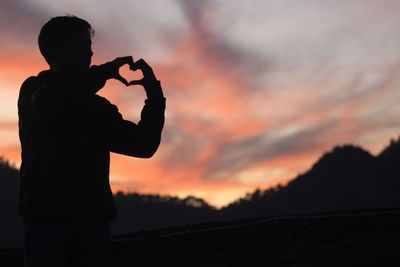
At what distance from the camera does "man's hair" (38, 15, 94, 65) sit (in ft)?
9.27

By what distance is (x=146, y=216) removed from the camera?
2259 centimetres

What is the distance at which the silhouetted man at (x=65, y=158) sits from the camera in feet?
8.19

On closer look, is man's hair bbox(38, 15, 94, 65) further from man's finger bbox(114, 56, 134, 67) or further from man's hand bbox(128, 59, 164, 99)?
man's hand bbox(128, 59, 164, 99)

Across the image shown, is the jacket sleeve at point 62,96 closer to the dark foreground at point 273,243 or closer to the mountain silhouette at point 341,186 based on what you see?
the dark foreground at point 273,243

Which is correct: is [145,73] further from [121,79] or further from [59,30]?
[59,30]

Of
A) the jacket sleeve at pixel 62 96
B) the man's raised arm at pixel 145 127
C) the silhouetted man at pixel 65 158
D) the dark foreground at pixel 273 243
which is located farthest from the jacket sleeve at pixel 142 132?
the dark foreground at pixel 273 243

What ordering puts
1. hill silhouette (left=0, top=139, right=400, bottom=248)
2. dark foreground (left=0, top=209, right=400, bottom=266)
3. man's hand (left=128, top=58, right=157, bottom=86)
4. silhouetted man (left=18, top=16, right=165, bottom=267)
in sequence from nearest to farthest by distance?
silhouetted man (left=18, top=16, right=165, bottom=267) < man's hand (left=128, top=58, right=157, bottom=86) < dark foreground (left=0, top=209, right=400, bottom=266) < hill silhouette (left=0, top=139, right=400, bottom=248)

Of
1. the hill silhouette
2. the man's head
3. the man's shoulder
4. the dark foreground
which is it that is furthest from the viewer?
the hill silhouette

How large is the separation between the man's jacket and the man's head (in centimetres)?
11

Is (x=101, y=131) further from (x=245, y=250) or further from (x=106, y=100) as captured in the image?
(x=245, y=250)

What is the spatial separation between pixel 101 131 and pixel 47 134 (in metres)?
0.32

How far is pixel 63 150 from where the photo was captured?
2.56m

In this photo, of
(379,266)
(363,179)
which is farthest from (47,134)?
(363,179)

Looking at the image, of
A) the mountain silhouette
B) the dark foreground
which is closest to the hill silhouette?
the mountain silhouette
